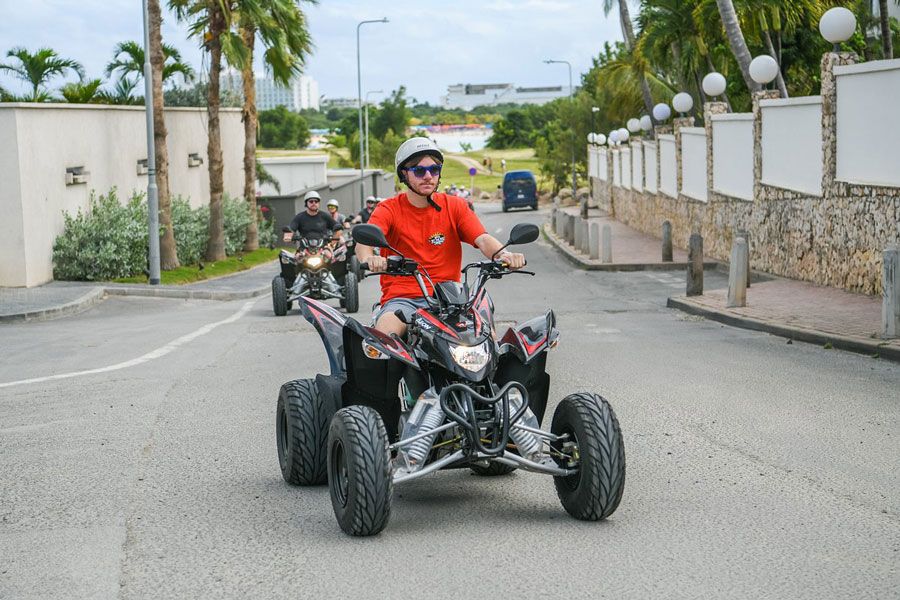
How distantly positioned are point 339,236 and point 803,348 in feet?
29.8

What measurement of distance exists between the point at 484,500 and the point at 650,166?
35.9 m

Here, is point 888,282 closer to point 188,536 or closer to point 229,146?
point 188,536

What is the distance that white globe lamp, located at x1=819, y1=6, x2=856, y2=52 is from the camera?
57.9 ft

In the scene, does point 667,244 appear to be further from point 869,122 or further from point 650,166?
point 650,166

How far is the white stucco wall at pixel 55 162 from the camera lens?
76.4 ft

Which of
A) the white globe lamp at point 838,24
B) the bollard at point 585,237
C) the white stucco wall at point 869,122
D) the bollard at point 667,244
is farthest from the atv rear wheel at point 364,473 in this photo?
the bollard at point 585,237

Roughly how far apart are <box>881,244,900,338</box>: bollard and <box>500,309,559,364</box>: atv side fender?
720cm

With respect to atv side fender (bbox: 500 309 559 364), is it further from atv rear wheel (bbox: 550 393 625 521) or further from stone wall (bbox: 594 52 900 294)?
stone wall (bbox: 594 52 900 294)

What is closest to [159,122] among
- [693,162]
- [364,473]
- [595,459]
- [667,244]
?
[667,244]

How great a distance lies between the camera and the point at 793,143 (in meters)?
20.6

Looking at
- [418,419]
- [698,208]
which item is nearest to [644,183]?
[698,208]

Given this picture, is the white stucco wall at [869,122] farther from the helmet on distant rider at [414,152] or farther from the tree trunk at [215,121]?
the tree trunk at [215,121]

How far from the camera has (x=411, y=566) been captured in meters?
5.24

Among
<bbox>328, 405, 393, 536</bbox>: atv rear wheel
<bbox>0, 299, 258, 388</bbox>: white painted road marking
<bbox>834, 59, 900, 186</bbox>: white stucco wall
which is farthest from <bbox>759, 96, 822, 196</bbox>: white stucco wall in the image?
<bbox>328, 405, 393, 536</bbox>: atv rear wheel
